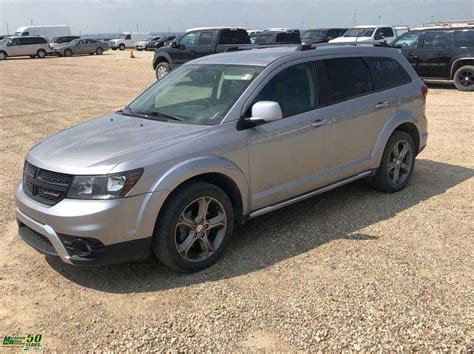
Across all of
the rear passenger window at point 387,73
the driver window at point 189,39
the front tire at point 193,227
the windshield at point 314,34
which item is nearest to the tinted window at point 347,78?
the rear passenger window at point 387,73

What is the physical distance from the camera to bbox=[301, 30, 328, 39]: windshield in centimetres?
2633

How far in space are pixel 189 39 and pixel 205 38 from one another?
2.11 ft

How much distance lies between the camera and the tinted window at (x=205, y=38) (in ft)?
55.8

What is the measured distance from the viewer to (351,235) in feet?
15.2

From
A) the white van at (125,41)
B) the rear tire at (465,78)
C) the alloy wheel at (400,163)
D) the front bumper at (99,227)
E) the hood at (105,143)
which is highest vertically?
the hood at (105,143)

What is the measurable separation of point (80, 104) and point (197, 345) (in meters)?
11.6

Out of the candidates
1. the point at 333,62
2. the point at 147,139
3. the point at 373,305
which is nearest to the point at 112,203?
the point at 147,139

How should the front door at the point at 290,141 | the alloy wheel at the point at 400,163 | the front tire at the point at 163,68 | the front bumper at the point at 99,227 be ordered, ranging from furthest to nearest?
the front tire at the point at 163,68 < the alloy wheel at the point at 400,163 < the front door at the point at 290,141 < the front bumper at the point at 99,227

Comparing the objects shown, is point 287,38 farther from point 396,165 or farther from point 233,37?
point 396,165

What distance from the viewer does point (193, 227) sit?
3936mm

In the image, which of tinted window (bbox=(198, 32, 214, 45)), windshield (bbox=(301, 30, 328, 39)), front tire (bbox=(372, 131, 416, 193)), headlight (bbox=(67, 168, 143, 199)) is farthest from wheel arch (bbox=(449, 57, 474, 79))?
headlight (bbox=(67, 168, 143, 199))

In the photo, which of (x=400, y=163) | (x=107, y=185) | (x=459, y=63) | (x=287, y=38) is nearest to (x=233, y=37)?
(x=287, y=38)

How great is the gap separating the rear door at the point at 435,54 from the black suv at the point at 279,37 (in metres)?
6.94

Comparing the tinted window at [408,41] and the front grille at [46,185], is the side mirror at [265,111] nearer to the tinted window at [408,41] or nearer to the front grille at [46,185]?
the front grille at [46,185]
